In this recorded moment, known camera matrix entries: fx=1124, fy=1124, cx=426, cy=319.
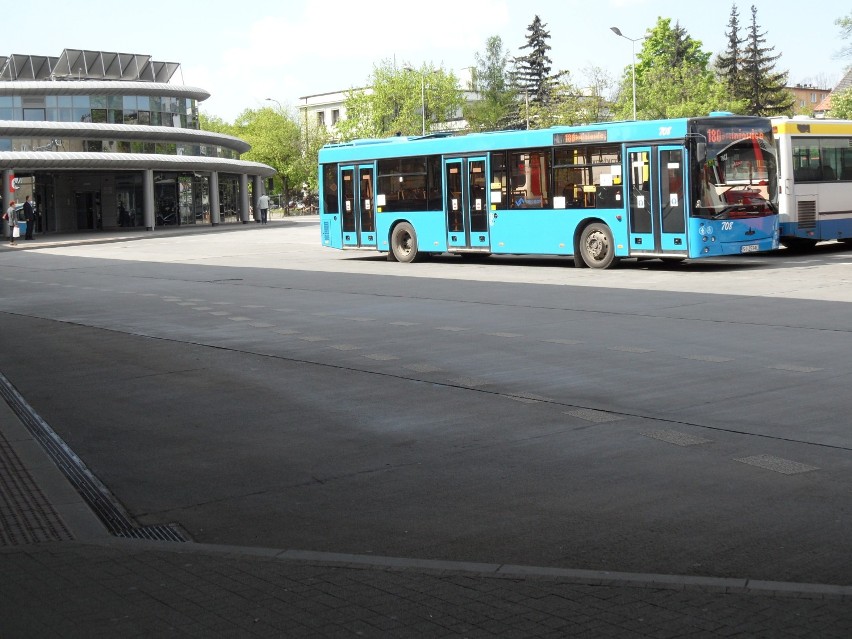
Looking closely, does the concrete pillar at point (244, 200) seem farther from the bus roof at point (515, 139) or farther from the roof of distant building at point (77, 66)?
the bus roof at point (515, 139)

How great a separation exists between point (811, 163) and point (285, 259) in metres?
15.4

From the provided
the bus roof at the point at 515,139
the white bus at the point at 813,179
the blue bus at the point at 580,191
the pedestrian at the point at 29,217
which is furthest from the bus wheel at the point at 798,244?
the pedestrian at the point at 29,217

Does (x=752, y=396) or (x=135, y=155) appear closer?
(x=752, y=396)

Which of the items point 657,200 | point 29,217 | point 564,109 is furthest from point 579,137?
point 564,109

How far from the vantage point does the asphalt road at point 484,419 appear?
601cm

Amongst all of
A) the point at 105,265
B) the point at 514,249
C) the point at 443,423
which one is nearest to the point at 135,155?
the point at 105,265

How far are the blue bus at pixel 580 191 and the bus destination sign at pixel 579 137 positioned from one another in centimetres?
3

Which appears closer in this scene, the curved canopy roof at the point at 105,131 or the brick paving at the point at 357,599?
the brick paving at the point at 357,599

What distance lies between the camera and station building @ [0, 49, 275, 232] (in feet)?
196

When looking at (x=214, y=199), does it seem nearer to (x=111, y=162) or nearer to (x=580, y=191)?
(x=111, y=162)

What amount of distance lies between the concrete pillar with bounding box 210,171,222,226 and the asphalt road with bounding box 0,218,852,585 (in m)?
50.5

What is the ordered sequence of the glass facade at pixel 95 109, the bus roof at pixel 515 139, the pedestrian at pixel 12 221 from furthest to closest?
the glass facade at pixel 95 109, the pedestrian at pixel 12 221, the bus roof at pixel 515 139

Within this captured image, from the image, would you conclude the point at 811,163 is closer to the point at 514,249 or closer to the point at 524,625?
the point at 514,249

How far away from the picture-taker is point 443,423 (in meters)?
9.04
